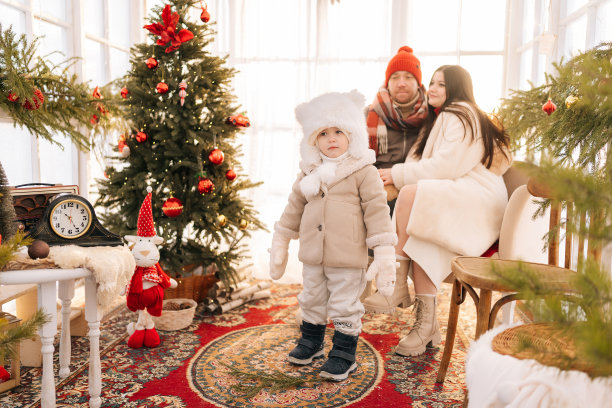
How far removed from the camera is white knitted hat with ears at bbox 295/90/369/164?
2311mm

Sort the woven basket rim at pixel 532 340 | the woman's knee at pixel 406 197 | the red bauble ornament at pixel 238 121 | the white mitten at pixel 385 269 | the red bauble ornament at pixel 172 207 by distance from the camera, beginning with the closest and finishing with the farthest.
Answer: the woven basket rim at pixel 532 340 < the white mitten at pixel 385 269 < the woman's knee at pixel 406 197 < the red bauble ornament at pixel 172 207 < the red bauble ornament at pixel 238 121

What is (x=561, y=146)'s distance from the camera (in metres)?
1.45

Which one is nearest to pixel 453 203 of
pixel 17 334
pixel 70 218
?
pixel 70 218

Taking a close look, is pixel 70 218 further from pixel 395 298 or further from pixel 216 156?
pixel 395 298

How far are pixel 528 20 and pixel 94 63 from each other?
3380 mm

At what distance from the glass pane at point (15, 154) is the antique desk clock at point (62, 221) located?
0.98 meters

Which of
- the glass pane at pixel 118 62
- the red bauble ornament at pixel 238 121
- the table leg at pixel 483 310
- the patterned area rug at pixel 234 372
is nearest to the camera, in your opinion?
the table leg at pixel 483 310

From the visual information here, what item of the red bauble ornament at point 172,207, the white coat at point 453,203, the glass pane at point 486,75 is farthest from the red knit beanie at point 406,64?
the red bauble ornament at point 172,207

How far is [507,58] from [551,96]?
2480mm

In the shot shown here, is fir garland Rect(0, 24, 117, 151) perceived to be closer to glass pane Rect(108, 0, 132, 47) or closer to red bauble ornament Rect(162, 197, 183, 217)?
red bauble ornament Rect(162, 197, 183, 217)

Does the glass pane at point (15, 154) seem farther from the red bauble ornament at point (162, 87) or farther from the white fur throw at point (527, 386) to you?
the white fur throw at point (527, 386)

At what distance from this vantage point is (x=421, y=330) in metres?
2.57

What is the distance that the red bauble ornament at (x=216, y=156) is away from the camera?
3018mm

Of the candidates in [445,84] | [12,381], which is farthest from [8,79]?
[445,84]
